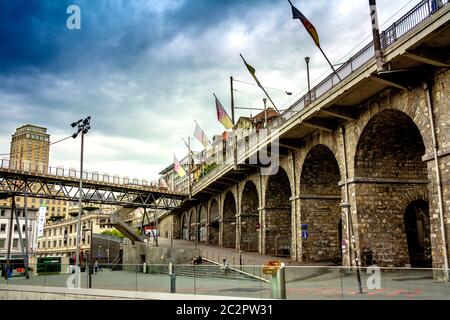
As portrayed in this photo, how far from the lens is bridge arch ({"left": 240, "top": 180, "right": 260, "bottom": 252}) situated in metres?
42.1

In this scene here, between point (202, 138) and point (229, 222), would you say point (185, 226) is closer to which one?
point (229, 222)

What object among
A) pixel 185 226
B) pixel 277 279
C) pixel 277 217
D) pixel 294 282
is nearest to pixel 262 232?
pixel 277 217

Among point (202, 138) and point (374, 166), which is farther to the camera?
point (202, 138)

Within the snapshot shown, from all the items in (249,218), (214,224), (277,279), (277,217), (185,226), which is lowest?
(277,279)

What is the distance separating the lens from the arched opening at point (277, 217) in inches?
1417

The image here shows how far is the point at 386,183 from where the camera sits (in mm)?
23203

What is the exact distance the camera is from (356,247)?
73.4 ft

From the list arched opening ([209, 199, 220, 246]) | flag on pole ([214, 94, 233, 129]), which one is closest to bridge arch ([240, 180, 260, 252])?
flag on pole ([214, 94, 233, 129])

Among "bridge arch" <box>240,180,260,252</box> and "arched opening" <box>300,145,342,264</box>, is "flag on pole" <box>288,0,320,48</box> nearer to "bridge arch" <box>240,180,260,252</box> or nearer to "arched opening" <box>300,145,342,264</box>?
"arched opening" <box>300,145,342,264</box>

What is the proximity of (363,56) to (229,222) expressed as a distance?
32.0m

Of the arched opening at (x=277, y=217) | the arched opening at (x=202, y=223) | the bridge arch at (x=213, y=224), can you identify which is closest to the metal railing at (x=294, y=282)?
the arched opening at (x=277, y=217)

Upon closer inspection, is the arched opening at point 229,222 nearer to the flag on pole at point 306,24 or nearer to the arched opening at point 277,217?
the arched opening at point 277,217

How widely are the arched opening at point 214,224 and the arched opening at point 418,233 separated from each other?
30.3m
